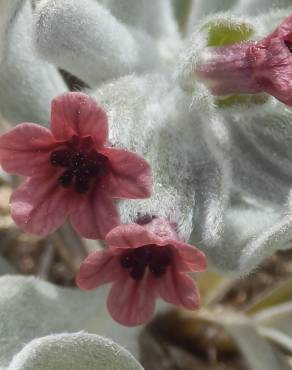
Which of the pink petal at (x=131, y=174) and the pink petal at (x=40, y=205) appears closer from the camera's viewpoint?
the pink petal at (x=131, y=174)

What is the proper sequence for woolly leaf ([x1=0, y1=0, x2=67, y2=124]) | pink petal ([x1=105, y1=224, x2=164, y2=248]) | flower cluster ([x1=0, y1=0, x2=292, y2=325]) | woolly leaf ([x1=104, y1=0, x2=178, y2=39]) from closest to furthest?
pink petal ([x1=105, y1=224, x2=164, y2=248]), flower cluster ([x1=0, y1=0, x2=292, y2=325]), woolly leaf ([x1=0, y1=0, x2=67, y2=124]), woolly leaf ([x1=104, y1=0, x2=178, y2=39])

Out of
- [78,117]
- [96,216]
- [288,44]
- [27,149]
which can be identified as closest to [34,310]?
[96,216]

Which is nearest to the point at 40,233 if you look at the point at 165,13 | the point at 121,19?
the point at 121,19

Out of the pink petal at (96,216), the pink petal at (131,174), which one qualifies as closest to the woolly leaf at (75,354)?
the pink petal at (96,216)

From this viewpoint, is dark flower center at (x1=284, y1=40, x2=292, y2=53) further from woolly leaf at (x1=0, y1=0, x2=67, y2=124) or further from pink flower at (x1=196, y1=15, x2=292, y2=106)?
woolly leaf at (x1=0, y1=0, x2=67, y2=124)

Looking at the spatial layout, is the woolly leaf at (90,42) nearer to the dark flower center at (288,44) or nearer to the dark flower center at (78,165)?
the dark flower center at (78,165)

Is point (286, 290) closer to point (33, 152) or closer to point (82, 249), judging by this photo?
point (82, 249)

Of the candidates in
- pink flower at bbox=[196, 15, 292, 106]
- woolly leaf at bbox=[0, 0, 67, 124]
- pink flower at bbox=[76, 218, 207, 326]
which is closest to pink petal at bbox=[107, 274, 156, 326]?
pink flower at bbox=[76, 218, 207, 326]
